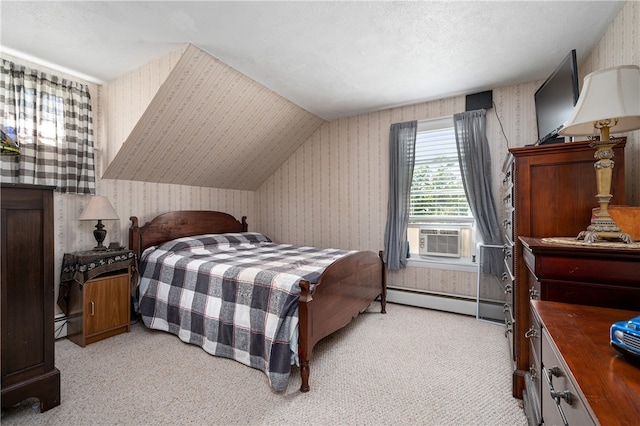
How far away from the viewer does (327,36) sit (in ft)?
7.37

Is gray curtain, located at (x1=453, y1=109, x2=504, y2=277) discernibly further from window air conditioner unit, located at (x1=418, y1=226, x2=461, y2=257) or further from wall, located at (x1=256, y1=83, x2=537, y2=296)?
window air conditioner unit, located at (x1=418, y1=226, x2=461, y2=257)

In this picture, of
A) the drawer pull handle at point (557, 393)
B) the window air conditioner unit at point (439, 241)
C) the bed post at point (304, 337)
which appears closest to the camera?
the drawer pull handle at point (557, 393)

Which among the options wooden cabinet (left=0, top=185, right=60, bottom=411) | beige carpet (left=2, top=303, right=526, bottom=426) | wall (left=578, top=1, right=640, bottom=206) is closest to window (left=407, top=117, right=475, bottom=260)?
beige carpet (left=2, top=303, right=526, bottom=426)

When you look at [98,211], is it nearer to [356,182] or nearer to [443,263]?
[356,182]

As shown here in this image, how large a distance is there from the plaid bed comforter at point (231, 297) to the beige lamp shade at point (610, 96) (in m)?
1.78

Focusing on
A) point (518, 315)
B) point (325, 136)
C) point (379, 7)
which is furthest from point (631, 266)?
point (325, 136)

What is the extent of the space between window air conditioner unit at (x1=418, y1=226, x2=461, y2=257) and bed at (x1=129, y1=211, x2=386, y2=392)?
665mm

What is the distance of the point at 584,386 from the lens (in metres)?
0.58

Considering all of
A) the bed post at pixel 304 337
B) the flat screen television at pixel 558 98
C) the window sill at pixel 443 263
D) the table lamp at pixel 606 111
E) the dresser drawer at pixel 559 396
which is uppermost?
the flat screen television at pixel 558 98

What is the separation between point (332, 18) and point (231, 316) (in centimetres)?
232

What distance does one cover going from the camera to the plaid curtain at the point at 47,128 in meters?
2.43

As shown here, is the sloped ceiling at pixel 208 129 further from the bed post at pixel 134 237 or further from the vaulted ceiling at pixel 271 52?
the bed post at pixel 134 237

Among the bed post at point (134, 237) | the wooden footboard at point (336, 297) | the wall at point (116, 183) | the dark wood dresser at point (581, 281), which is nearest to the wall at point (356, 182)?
the wooden footboard at point (336, 297)

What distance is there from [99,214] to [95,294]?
72cm
